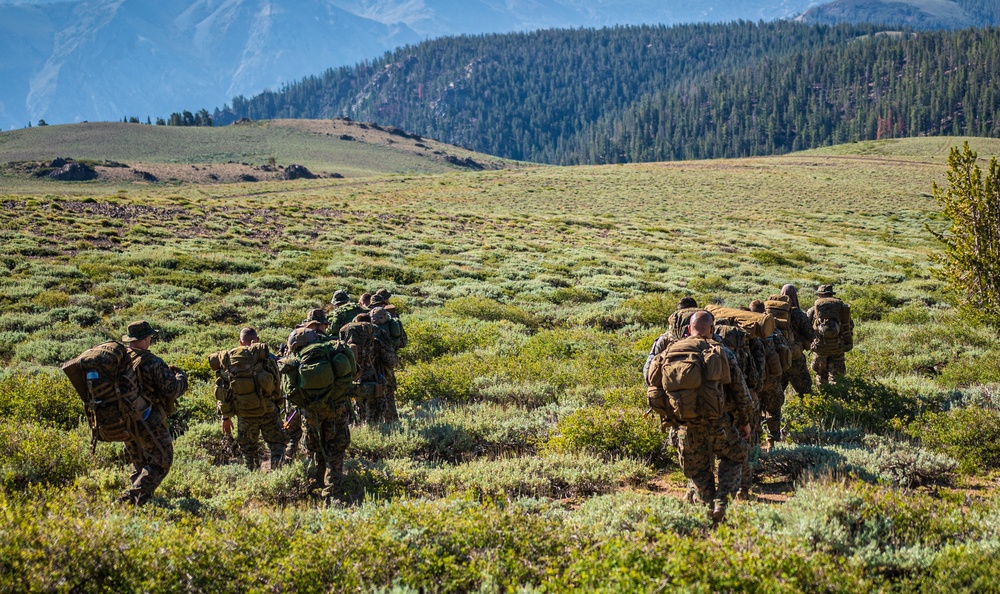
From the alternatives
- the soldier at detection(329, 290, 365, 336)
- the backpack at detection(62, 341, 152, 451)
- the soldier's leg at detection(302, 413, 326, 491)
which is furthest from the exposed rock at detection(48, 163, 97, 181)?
the soldier's leg at detection(302, 413, 326, 491)

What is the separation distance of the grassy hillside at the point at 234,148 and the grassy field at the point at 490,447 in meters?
80.9

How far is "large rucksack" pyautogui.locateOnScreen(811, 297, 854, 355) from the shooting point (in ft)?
32.5

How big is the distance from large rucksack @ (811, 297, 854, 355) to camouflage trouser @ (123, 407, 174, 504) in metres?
9.87

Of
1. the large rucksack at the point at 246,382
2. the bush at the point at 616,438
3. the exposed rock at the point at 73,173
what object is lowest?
the bush at the point at 616,438

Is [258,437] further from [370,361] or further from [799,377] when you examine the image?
[799,377]

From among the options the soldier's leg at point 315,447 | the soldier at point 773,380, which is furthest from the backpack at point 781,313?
the soldier's leg at point 315,447

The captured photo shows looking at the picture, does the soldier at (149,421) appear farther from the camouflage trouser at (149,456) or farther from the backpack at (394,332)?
the backpack at (394,332)

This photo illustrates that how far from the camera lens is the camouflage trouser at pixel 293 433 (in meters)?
7.12

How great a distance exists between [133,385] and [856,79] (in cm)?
20481

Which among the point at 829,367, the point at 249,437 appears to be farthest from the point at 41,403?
the point at 829,367

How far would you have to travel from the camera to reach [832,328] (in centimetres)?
988

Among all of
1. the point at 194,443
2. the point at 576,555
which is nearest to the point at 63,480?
the point at 194,443

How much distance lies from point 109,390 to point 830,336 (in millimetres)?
10504

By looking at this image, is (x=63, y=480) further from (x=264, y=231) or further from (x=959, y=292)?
(x=264, y=231)
